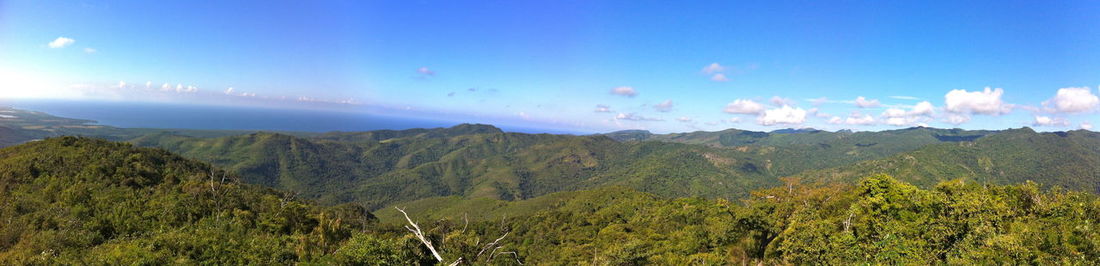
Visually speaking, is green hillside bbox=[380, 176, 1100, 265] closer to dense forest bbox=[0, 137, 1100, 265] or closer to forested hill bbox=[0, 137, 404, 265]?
dense forest bbox=[0, 137, 1100, 265]

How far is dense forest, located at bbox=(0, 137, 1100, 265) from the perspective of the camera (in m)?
22.0

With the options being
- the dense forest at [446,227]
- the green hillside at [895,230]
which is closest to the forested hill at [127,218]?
the dense forest at [446,227]

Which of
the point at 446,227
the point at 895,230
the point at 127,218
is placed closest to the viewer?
the point at 895,230

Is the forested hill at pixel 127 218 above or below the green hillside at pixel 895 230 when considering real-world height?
below

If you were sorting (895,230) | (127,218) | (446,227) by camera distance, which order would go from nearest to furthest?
(895,230) < (127,218) < (446,227)

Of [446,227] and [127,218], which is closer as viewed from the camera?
[127,218]

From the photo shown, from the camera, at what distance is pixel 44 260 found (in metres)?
28.0

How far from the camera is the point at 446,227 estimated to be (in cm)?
5478

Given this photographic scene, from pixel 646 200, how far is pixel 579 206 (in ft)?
116

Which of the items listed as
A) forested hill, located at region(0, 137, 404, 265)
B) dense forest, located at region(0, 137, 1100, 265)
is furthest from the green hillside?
forested hill, located at region(0, 137, 404, 265)

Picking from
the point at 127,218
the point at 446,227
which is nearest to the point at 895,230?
the point at 446,227

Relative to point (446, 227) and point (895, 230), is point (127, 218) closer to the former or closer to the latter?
point (446, 227)

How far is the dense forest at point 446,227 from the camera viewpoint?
21984 millimetres

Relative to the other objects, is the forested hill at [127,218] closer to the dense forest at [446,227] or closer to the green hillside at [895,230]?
Result: the dense forest at [446,227]
